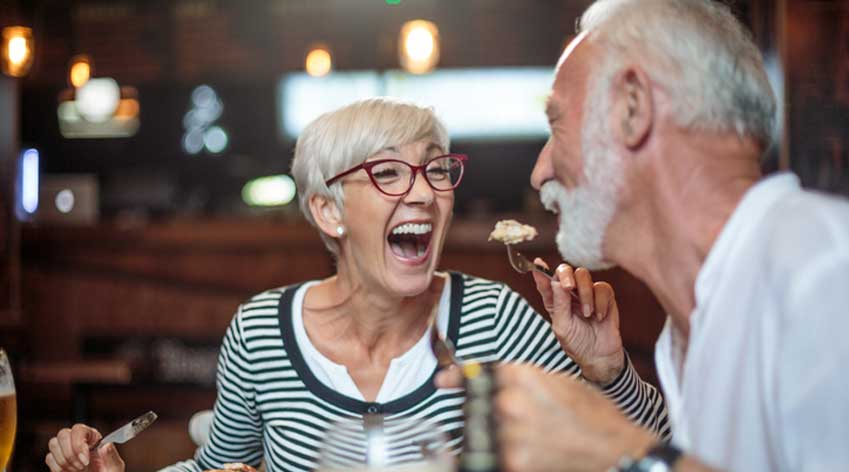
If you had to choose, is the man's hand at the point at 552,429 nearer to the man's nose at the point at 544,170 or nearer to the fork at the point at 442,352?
the fork at the point at 442,352

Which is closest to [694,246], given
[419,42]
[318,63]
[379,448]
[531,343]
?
[379,448]

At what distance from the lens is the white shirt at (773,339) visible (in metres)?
1.07

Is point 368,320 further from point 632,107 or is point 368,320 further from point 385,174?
point 632,107

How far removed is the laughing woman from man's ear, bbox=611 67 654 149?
87 cm

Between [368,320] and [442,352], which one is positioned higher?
[442,352]

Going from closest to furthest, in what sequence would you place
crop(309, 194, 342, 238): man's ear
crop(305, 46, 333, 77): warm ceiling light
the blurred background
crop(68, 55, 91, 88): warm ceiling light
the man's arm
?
the man's arm, crop(309, 194, 342, 238): man's ear, the blurred background, crop(68, 55, 91, 88): warm ceiling light, crop(305, 46, 333, 77): warm ceiling light

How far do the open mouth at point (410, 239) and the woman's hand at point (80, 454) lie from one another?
0.79 m

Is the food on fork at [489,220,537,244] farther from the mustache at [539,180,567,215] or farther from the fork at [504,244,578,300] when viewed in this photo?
the mustache at [539,180,567,215]

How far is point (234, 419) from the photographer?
2217mm

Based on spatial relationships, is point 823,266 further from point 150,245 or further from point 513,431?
point 150,245

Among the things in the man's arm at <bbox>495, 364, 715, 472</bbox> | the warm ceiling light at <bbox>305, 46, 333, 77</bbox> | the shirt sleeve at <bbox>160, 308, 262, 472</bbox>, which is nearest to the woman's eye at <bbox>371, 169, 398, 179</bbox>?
the shirt sleeve at <bbox>160, 308, 262, 472</bbox>

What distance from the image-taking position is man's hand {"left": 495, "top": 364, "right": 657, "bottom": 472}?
106cm

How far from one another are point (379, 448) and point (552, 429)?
0.21 m

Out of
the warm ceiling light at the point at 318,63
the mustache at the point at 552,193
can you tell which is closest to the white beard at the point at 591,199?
the mustache at the point at 552,193
